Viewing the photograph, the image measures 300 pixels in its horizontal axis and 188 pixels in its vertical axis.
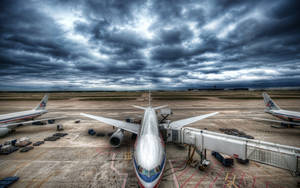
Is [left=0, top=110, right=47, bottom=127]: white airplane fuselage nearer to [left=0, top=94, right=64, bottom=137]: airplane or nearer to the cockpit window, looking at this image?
[left=0, top=94, right=64, bottom=137]: airplane

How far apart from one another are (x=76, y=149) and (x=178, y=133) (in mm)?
13726

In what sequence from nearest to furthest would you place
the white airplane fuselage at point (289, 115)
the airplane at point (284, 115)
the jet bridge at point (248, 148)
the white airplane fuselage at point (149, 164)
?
1. the white airplane fuselage at point (149, 164)
2. the jet bridge at point (248, 148)
3. the airplane at point (284, 115)
4. the white airplane fuselage at point (289, 115)

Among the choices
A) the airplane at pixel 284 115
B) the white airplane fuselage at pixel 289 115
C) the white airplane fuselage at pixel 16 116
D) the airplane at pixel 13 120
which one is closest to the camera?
the airplane at pixel 13 120

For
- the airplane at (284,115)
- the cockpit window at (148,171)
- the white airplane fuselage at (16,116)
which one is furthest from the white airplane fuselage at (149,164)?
the white airplane fuselage at (16,116)

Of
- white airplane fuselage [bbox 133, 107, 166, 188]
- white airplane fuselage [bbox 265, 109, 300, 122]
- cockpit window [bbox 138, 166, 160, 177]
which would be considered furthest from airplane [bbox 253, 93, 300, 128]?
cockpit window [bbox 138, 166, 160, 177]

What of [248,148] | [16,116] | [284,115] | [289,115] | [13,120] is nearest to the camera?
[248,148]

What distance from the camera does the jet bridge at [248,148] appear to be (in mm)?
8157

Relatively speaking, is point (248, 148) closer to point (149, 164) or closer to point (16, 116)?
point (149, 164)

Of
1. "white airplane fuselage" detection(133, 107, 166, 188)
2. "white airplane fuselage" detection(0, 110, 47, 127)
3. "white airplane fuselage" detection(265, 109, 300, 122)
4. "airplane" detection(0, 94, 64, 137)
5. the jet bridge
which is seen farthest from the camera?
"white airplane fuselage" detection(265, 109, 300, 122)

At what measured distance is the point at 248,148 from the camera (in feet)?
30.6

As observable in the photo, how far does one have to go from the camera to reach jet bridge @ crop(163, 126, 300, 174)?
8.16 m

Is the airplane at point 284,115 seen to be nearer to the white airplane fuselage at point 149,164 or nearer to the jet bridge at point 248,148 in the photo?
the jet bridge at point 248,148

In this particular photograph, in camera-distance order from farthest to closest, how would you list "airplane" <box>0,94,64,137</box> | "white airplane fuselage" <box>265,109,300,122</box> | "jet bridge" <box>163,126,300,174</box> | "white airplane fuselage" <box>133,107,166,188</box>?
"white airplane fuselage" <box>265,109,300,122</box>, "airplane" <box>0,94,64,137</box>, "jet bridge" <box>163,126,300,174</box>, "white airplane fuselage" <box>133,107,166,188</box>

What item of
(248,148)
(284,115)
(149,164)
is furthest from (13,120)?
(284,115)
